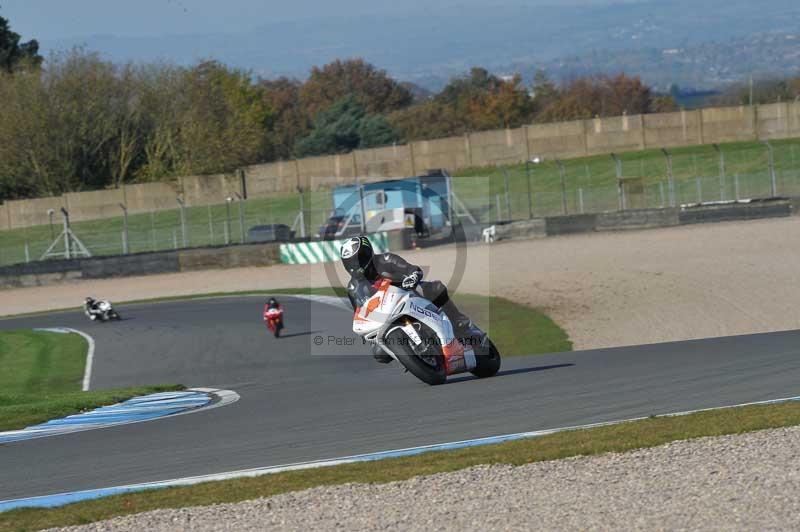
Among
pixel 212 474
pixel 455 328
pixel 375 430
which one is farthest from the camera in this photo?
pixel 455 328

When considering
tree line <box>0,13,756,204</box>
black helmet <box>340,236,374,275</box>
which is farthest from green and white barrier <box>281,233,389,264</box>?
tree line <box>0,13,756,204</box>

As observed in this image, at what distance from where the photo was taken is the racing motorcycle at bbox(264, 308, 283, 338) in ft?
70.8

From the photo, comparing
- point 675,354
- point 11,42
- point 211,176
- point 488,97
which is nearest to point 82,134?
point 211,176

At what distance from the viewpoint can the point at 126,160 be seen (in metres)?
71.0

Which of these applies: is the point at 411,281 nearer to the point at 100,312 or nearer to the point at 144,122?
the point at 100,312

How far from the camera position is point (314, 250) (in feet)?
122

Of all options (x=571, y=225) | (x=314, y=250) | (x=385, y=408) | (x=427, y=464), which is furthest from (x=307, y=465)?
(x=571, y=225)

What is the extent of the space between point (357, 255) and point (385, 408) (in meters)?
1.54

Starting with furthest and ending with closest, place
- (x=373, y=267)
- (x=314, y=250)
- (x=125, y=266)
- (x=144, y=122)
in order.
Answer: (x=144, y=122) → (x=125, y=266) → (x=314, y=250) → (x=373, y=267)

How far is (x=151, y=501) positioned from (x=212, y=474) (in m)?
0.79

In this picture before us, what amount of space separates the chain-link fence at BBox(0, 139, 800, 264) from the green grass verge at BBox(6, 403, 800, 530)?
30726 mm

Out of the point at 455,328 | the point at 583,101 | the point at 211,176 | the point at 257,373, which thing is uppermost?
the point at 583,101

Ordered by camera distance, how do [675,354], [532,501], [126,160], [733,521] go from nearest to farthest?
[733,521] < [532,501] < [675,354] < [126,160]

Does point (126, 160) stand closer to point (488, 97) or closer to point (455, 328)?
point (488, 97)
